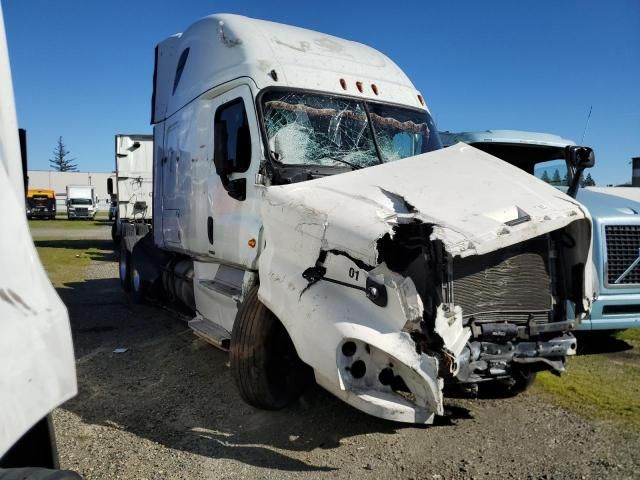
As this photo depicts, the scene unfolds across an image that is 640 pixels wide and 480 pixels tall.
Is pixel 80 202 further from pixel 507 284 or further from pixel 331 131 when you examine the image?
pixel 507 284

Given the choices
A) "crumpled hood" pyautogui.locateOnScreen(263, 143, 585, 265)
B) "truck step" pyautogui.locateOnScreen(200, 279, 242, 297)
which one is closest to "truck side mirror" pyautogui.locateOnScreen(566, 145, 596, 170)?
"crumpled hood" pyautogui.locateOnScreen(263, 143, 585, 265)

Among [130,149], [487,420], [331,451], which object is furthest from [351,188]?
[130,149]

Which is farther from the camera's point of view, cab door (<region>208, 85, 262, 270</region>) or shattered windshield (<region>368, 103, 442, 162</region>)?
shattered windshield (<region>368, 103, 442, 162</region>)

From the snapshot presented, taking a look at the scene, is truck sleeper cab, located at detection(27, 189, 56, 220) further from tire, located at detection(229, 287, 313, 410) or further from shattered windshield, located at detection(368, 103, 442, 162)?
tire, located at detection(229, 287, 313, 410)

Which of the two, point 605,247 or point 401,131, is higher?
point 401,131

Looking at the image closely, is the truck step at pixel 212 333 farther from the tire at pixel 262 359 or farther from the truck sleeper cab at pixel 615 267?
the truck sleeper cab at pixel 615 267

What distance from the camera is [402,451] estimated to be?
377cm

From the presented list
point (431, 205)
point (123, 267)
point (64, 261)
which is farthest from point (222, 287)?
point (64, 261)

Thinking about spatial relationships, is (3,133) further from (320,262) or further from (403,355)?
(403,355)

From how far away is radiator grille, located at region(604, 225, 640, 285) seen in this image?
577 centimetres

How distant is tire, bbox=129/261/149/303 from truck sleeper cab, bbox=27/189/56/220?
3672 centimetres

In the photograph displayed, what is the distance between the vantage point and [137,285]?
8.73 meters

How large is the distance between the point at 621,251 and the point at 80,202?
43.5m

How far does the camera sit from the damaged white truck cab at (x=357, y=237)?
3199 millimetres
